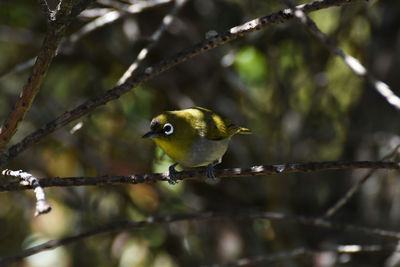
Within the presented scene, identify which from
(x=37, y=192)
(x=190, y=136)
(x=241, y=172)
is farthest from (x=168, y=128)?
(x=37, y=192)

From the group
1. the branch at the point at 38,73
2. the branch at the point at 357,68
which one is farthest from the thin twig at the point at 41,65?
the branch at the point at 357,68

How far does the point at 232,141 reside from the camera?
485cm

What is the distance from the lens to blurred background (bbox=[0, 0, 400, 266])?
4.68 meters

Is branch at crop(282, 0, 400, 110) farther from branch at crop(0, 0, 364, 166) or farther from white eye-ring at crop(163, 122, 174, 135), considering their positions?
white eye-ring at crop(163, 122, 174, 135)

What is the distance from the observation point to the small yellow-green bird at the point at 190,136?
11.8 feet

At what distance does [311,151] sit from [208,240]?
146 cm

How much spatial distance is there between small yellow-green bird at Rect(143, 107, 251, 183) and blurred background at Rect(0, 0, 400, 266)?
0.77 m

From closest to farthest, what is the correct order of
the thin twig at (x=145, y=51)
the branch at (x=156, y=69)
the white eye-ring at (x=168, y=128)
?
1. the branch at (x=156, y=69)
2. the thin twig at (x=145, y=51)
3. the white eye-ring at (x=168, y=128)

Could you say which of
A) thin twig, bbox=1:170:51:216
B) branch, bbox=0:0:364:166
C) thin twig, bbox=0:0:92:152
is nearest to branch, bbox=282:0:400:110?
branch, bbox=0:0:364:166

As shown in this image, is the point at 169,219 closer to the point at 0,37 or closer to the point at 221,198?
the point at 221,198

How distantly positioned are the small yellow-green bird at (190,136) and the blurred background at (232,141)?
2.53 ft

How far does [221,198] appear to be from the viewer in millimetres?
4969

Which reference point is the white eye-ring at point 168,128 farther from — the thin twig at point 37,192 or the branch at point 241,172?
the thin twig at point 37,192

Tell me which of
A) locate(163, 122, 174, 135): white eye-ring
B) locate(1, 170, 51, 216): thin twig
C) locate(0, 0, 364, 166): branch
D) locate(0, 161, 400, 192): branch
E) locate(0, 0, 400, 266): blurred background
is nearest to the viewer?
locate(1, 170, 51, 216): thin twig
